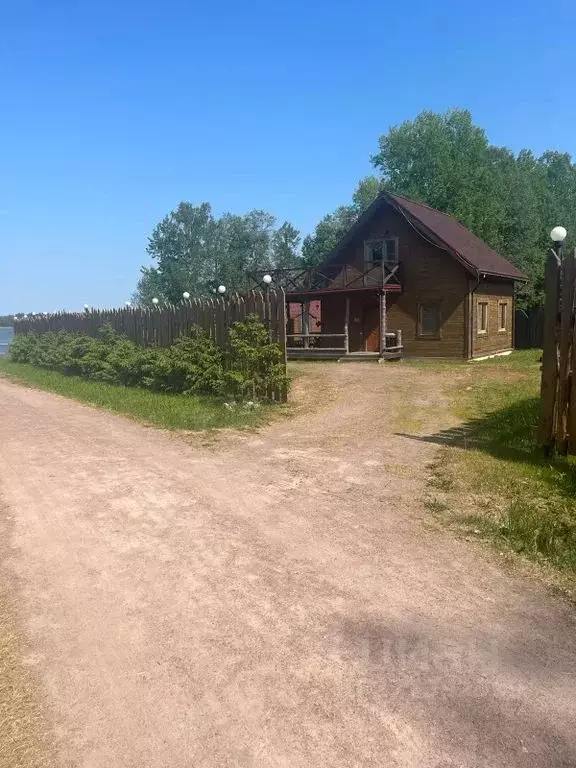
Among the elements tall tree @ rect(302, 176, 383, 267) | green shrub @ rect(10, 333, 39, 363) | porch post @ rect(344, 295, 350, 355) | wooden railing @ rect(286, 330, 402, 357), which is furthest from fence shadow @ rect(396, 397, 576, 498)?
tall tree @ rect(302, 176, 383, 267)

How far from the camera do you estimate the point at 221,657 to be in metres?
3.43

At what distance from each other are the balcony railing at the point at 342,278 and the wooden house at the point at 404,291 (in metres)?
0.04

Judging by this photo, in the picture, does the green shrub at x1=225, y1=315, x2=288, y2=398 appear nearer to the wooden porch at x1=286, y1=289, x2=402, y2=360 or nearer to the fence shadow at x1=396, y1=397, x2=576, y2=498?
the fence shadow at x1=396, y1=397, x2=576, y2=498

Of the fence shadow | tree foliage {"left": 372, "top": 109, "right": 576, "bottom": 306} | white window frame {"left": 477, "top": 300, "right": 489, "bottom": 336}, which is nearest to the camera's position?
the fence shadow

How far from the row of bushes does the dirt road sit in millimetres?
5188

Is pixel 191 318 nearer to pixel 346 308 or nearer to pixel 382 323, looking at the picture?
pixel 382 323

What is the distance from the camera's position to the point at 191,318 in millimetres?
14969

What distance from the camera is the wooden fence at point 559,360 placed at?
696 centimetres

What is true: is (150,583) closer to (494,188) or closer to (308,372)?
(308,372)

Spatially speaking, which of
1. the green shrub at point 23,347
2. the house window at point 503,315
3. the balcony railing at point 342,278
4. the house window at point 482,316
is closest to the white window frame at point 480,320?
the house window at point 482,316

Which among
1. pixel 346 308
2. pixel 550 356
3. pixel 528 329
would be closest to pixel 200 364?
pixel 550 356

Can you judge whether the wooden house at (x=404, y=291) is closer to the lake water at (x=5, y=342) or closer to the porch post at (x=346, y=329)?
the porch post at (x=346, y=329)

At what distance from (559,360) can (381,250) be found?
60.0 ft

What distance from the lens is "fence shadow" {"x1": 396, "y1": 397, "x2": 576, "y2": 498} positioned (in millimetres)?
6675
